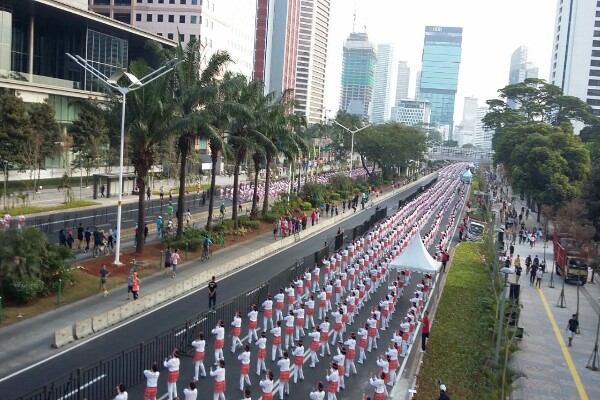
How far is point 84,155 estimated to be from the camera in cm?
4566

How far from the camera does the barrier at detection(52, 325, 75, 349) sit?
1616 centimetres

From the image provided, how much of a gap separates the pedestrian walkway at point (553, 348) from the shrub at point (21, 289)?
15134mm

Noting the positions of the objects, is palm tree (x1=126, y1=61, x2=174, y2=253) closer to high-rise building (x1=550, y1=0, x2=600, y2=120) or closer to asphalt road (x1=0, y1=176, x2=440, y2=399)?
asphalt road (x1=0, y1=176, x2=440, y2=399)

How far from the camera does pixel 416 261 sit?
81.5ft

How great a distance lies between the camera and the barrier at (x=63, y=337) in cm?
1616

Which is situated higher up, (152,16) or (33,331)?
(152,16)

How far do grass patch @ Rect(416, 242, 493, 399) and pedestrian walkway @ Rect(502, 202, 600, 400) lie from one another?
119cm

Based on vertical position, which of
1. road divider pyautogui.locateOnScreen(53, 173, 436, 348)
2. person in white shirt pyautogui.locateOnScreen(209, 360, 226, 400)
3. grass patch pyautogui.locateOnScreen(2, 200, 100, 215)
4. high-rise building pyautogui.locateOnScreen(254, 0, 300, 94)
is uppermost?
high-rise building pyautogui.locateOnScreen(254, 0, 300, 94)

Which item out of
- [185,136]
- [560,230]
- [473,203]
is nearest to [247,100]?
[185,136]

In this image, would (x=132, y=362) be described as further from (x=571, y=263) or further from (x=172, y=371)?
(x=571, y=263)

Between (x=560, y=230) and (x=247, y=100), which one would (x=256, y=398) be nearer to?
(x=247, y=100)

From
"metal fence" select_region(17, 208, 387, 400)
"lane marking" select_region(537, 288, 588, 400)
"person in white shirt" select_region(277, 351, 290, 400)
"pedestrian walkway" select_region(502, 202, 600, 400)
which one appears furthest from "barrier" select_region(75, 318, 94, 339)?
"lane marking" select_region(537, 288, 588, 400)

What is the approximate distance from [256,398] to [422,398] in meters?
4.24

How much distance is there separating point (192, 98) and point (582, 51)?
94789 mm
